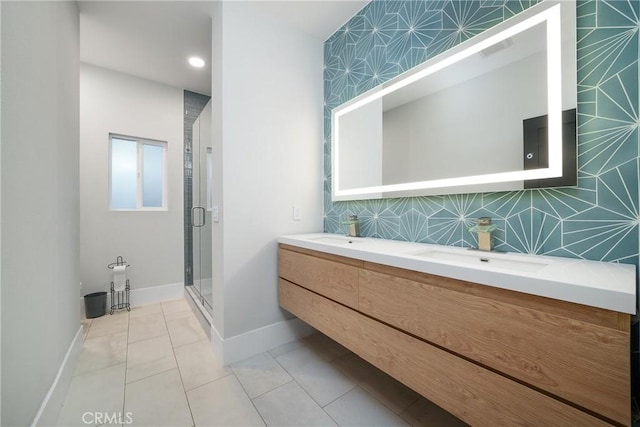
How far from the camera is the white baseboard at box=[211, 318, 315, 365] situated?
A: 1744mm

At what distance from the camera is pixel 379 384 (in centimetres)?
152

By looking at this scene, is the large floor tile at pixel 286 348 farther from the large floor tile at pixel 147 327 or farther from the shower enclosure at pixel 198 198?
the large floor tile at pixel 147 327

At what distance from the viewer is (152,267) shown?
293cm

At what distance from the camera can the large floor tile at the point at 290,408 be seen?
4.08 ft

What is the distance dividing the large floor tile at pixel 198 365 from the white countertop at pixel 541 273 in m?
1.25

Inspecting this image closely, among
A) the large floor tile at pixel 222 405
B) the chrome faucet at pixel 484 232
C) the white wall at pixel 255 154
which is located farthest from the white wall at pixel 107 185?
the chrome faucet at pixel 484 232

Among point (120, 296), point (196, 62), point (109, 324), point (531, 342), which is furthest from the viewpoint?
point (120, 296)

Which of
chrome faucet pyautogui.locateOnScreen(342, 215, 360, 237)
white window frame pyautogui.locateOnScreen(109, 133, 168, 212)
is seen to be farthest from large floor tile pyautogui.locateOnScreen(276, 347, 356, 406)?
white window frame pyautogui.locateOnScreen(109, 133, 168, 212)

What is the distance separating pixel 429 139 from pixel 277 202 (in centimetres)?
118

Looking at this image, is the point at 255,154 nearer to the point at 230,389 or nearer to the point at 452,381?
the point at 230,389

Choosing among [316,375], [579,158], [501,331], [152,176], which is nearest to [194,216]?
[152,176]

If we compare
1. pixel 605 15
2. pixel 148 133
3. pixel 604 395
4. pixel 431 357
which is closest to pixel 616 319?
pixel 604 395

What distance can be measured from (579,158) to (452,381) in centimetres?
102

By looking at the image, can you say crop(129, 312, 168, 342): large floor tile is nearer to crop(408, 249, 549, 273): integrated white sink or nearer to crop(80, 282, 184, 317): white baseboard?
crop(80, 282, 184, 317): white baseboard
